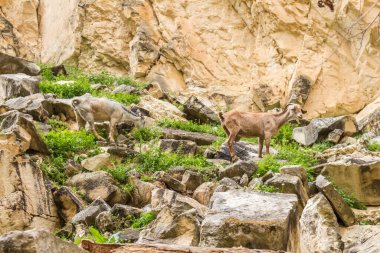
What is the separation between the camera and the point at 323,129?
16.7 metres

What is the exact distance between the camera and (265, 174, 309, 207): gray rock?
9.00 m

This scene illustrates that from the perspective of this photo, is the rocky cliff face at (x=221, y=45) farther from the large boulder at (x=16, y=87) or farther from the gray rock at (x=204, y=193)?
the gray rock at (x=204, y=193)

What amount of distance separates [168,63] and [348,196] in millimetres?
14370

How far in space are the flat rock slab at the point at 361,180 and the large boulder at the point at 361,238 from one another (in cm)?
142

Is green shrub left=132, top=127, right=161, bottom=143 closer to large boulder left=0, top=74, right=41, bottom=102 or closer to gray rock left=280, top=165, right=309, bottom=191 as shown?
large boulder left=0, top=74, right=41, bottom=102

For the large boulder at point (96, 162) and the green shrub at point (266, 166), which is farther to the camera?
the large boulder at point (96, 162)

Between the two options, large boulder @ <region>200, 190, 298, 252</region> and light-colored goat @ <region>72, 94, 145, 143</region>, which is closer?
large boulder @ <region>200, 190, 298, 252</region>

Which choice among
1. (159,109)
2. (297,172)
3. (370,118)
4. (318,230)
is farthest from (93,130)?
(370,118)

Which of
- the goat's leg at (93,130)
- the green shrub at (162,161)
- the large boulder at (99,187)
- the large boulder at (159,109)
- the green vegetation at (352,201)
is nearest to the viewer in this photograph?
the large boulder at (99,187)

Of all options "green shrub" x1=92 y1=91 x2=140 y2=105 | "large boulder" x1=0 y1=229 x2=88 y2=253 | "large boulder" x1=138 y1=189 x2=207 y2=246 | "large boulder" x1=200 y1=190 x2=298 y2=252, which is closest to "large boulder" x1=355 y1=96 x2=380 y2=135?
"green shrub" x1=92 y1=91 x2=140 y2=105

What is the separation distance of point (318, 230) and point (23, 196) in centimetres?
424

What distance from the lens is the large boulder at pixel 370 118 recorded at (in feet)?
56.9

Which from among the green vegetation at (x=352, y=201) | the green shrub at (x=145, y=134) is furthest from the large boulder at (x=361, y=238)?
the green shrub at (x=145, y=134)

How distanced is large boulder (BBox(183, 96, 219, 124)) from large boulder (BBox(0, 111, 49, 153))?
749 centimetres
